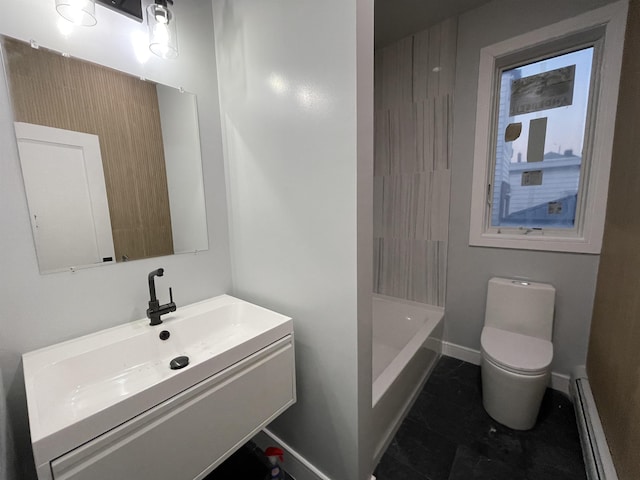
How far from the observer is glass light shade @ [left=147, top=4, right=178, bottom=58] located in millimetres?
1051

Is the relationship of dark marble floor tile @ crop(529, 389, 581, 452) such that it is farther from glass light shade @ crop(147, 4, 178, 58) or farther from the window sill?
glass light shade @ crop(147, 4, 178, 58)

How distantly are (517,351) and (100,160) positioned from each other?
92.6 inches

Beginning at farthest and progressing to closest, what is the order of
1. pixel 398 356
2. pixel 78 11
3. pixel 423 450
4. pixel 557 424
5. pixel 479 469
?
pixel 398 356 < pixel 557 424 < pixel 423 450 < pixel 479 469 < pixel 78 11

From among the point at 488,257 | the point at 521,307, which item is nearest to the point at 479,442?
the point at 521,307

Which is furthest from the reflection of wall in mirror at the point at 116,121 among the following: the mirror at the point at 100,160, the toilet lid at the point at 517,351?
the toilet lid at the point at 517,351

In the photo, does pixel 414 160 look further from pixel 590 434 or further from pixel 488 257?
pixel 590 434

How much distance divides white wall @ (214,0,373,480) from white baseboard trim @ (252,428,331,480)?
0.03 meters

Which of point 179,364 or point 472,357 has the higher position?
point 179,364

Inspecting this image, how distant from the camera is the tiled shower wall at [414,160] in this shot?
77.8 inches

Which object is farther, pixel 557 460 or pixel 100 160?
pixel 557 460

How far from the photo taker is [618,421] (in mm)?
1099

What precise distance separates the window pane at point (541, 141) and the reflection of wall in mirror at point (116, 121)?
7.30 feet

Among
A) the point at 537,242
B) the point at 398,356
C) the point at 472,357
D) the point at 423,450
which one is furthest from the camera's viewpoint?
the point at 472,357

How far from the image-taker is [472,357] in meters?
2.07
